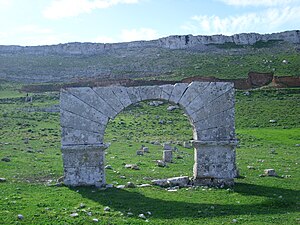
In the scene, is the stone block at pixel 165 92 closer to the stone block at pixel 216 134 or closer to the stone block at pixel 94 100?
the stone block at pixel 216 134

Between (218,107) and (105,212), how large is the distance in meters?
6.66

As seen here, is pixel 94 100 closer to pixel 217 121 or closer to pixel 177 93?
pixel 177 93

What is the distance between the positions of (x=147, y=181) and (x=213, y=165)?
2.74 metres

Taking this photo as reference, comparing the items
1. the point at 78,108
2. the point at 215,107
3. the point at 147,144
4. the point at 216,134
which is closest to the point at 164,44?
the point at 147,144

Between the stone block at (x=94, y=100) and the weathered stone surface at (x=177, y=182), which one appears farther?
the weathered stone surface at (x=177, y=182)

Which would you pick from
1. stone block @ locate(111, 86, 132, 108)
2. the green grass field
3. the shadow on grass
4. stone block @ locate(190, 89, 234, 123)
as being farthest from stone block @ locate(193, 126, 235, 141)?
stone block @ locate(111, 86, 132, 108)

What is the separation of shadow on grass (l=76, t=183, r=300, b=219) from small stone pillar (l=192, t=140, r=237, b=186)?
138 cm

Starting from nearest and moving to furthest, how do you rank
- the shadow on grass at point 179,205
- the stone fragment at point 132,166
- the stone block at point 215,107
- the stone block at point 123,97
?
the shadow on grass at point 179,205 → the stone block at point 123,97 → the stone block at point 215,107 → the stone fragment at point 132,166

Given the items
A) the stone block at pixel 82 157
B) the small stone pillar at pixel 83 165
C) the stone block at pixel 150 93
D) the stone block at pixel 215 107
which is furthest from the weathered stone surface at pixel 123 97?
the stone block at pixel 215 107

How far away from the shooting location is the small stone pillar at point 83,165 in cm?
1488

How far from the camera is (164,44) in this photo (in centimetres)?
10825

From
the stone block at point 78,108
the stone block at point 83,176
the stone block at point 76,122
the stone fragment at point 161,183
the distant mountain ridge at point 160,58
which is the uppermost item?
A: the distant mountain ridge at point 160,58

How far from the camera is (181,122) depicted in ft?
134

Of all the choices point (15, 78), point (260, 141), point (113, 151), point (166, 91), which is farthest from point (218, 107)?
point (15, 78)
